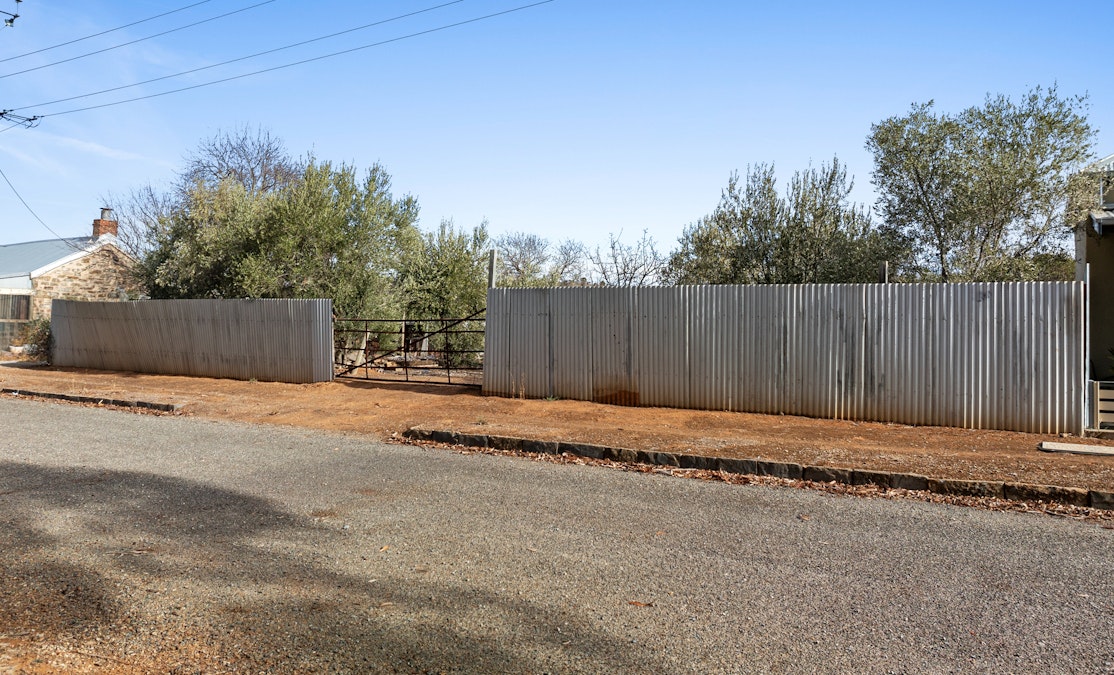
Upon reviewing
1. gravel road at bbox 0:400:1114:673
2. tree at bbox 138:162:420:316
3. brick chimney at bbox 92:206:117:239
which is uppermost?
brick chimney at bbox 92:206:117:239

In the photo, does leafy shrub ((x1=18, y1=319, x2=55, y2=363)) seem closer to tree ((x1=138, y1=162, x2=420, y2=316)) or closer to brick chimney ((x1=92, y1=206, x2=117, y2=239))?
tree ((x1=138, y1=162, x2=420, y2=316))

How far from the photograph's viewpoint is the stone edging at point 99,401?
13.6 meters

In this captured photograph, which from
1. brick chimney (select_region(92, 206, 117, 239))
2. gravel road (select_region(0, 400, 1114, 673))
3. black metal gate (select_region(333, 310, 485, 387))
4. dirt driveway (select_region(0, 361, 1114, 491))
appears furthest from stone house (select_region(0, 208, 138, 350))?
gravel road (select_region(0, 400, 1114, 673))

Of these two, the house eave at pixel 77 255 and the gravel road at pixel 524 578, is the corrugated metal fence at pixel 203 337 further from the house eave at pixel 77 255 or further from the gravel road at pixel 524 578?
the house eave at pixel 77 255

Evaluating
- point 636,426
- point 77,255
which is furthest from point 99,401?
point 77,255

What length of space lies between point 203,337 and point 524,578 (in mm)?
16636

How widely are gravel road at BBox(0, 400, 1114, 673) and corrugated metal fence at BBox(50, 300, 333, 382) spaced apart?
923 centimetres

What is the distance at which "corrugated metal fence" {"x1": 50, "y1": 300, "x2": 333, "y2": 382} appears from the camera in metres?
16.8

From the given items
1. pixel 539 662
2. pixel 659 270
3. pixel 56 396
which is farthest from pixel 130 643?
pixel 659 270

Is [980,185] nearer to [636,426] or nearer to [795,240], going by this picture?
[795,240]

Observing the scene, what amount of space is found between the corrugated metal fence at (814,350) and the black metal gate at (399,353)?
3910mm

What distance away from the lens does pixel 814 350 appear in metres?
11.4

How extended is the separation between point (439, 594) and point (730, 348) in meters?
8.45

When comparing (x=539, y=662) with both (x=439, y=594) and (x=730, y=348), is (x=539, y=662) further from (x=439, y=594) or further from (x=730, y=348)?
(x=730, y=348)
